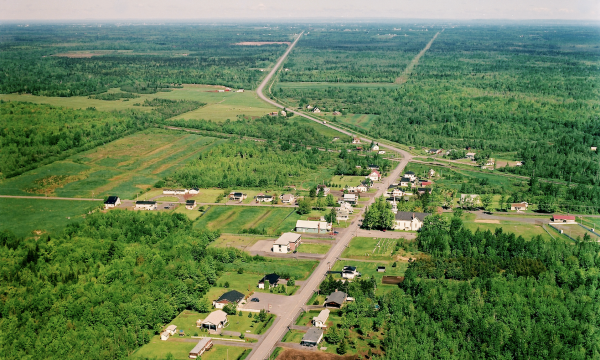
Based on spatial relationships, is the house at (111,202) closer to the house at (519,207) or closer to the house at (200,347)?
the house at (200,347)

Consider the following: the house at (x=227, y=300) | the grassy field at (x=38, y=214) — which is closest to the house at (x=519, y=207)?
the house at (x=227, y=300)

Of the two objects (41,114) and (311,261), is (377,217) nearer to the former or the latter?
(311,261)

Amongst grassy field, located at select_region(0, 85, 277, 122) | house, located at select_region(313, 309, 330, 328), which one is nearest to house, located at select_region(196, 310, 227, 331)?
house, located at select_region(313, 309, 330, 328)

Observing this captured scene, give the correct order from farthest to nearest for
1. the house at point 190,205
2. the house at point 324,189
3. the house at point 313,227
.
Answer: the house at point 324,189
the house at point 190,205
the house at point 313,227

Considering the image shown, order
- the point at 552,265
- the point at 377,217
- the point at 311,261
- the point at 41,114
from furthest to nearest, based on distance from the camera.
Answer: the point at 41,114
the point at 377,217
the point at 311,261
the point at 552,265

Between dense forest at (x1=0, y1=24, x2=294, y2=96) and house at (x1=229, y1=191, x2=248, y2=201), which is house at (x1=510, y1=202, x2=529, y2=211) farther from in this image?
dense forest at (x1=0, y1=24, x2=294, y2=96)

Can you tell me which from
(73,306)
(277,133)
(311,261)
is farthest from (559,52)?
(73,306)
